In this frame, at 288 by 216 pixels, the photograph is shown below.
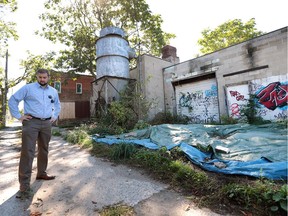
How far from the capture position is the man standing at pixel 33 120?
107 inches

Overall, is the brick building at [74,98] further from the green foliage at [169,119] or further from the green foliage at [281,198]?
the green foliage at [281,198]

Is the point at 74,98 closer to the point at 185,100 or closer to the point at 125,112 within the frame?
the point at 125,112

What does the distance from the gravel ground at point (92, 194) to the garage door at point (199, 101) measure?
739 centimetres

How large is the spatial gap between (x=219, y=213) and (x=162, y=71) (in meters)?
10.9

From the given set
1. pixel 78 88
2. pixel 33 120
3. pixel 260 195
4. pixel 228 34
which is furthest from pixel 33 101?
pixel 228 34

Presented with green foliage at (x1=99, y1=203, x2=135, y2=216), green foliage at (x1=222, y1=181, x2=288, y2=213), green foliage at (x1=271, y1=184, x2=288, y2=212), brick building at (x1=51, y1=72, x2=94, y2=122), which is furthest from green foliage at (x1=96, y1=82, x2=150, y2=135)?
brick building at (x1=51, y1=72, x2=94, y2=122)

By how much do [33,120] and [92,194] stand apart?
4.84ft

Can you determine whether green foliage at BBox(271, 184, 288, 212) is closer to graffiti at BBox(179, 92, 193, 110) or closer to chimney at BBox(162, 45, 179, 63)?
graffiti at BBox(179, 92, 193, 110)

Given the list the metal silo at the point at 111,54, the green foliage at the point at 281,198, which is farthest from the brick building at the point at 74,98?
the green foliage at the point at 281,198

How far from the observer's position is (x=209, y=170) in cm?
308

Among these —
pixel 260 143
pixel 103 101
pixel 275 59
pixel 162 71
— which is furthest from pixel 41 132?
pixel 162 71

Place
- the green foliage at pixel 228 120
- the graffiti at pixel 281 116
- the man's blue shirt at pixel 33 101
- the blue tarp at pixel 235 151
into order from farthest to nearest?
the green foliage at pixel 228 120 < the graffiti at pixel 281 116 < the man's blue shirt at pixel 33 101 < the blue tarp at pixel 235 151

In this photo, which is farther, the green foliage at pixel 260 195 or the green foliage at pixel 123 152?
the green foliage at pixel 123 152

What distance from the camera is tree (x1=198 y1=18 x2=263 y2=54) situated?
21.4m
